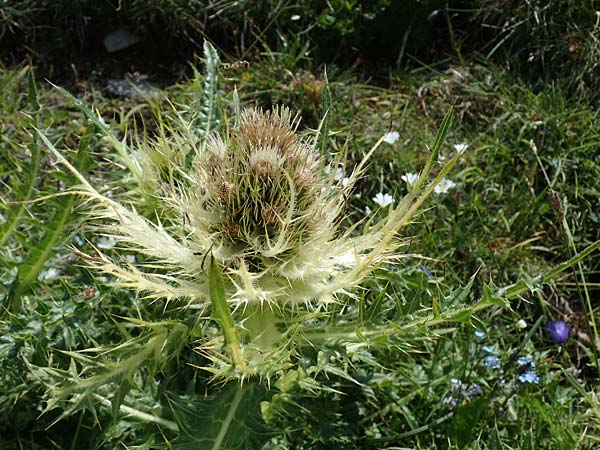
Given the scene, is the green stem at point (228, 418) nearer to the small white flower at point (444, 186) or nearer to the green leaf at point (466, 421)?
the green leaf at point (466, 421)

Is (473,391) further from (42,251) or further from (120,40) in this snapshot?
(120,40)

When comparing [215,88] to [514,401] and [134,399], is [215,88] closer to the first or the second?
[134,399]

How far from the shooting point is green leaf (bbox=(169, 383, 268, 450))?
183cm

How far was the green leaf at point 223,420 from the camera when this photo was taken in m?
1.83

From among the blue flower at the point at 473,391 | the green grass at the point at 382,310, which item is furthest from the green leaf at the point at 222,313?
the blue flower at the point at 473,391

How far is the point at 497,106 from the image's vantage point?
343cm

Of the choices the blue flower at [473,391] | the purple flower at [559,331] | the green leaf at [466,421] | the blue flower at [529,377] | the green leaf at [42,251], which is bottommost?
the blue flower at [473,391]

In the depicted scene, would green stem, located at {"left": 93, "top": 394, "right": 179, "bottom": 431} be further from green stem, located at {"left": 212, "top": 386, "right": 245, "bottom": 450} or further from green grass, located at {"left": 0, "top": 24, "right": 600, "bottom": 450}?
green stem, located at {"left": 212, "top": 386, "right": 245, "bottom": 450}

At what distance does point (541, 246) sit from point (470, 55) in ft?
3.99

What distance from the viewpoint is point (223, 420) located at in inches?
73.9

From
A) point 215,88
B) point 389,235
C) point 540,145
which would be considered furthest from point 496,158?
point 389,235

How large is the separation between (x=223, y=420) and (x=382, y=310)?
21.4 inches

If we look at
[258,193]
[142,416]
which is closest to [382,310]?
[258,193]

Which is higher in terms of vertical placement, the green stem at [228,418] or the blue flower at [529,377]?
the green stem at [228,418]
